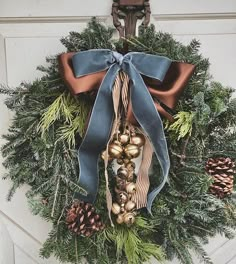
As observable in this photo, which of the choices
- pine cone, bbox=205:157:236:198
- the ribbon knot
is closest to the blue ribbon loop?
the ribbon knot

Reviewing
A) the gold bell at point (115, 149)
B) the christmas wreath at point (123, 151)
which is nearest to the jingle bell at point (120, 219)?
the christmas wreath at point (123, 151)

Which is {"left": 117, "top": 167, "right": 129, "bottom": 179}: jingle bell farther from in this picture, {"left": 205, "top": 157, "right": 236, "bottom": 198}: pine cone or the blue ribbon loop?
{"left": 205, "top": 157, "right": 236, "bottom": 198}: pine cone

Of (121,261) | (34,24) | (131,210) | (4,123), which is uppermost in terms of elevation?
(34,24)

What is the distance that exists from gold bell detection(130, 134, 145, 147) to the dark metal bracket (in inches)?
9.0

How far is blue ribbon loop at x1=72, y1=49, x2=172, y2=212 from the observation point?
73 cm

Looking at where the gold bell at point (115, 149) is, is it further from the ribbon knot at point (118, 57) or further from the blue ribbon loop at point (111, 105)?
the ribbon knot at point (118, 57)

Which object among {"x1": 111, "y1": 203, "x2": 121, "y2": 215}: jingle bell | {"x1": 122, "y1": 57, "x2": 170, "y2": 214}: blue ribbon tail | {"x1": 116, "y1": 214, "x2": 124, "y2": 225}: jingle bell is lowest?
{"x1": 116, "y1": 214, "x2": 124, "y2": 225}: jingle bell

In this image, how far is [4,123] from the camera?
0.92 m

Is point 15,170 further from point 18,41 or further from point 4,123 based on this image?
point 18,41

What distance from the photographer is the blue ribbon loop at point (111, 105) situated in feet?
2.38

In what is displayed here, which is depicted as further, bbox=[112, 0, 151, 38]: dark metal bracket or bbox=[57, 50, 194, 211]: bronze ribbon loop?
bbox=[112, 0, 151, 38]: dark metal bracket

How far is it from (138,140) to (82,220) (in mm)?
194

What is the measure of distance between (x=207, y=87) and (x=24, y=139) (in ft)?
1.27

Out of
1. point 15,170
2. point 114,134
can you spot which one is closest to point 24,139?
point 15,170
